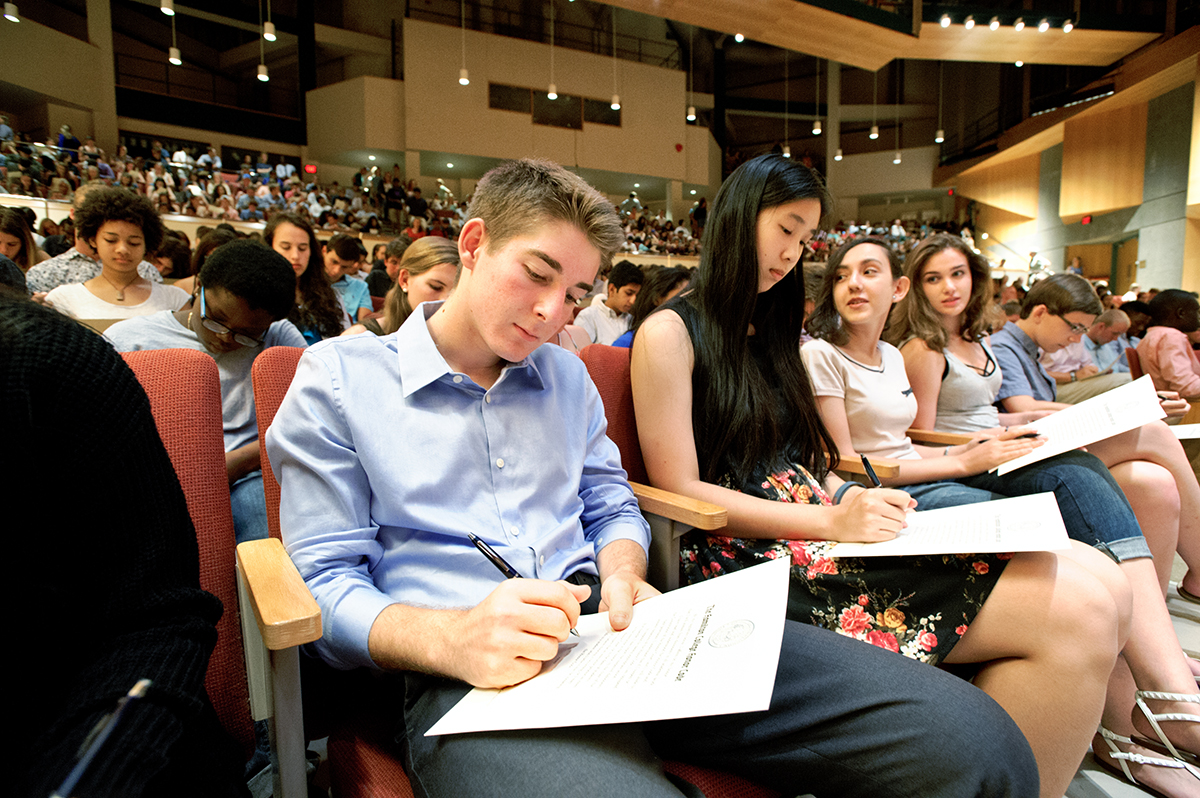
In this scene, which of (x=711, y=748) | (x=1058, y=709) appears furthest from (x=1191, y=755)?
(x=711, y=748)

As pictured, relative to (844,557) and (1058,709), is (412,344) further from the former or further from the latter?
(1058,709)

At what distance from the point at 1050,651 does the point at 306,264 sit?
10.7ft

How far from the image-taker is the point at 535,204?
109cm

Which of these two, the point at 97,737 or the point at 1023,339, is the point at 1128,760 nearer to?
the point at 97,737

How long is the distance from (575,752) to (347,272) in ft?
15.6

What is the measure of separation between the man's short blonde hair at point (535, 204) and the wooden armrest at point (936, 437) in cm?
166

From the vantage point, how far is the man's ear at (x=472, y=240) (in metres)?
1.13

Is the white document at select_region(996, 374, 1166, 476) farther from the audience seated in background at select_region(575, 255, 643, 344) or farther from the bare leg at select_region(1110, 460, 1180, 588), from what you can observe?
the audience seated in background at select_region(575, 255, 643, 344)

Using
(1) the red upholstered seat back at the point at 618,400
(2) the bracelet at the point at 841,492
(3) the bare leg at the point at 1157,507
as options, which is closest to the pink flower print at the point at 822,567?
(2) the bracelet at the point at 841,492

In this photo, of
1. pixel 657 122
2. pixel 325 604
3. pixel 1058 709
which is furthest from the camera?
pixel 657 122

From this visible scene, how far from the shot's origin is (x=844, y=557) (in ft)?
4.15

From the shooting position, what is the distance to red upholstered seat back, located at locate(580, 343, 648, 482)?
5.44 feet

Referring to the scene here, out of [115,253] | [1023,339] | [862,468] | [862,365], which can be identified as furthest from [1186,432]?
[115,253]

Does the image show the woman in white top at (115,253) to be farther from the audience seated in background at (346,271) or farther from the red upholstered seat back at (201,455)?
the red upholstered seat back at (201,455)
